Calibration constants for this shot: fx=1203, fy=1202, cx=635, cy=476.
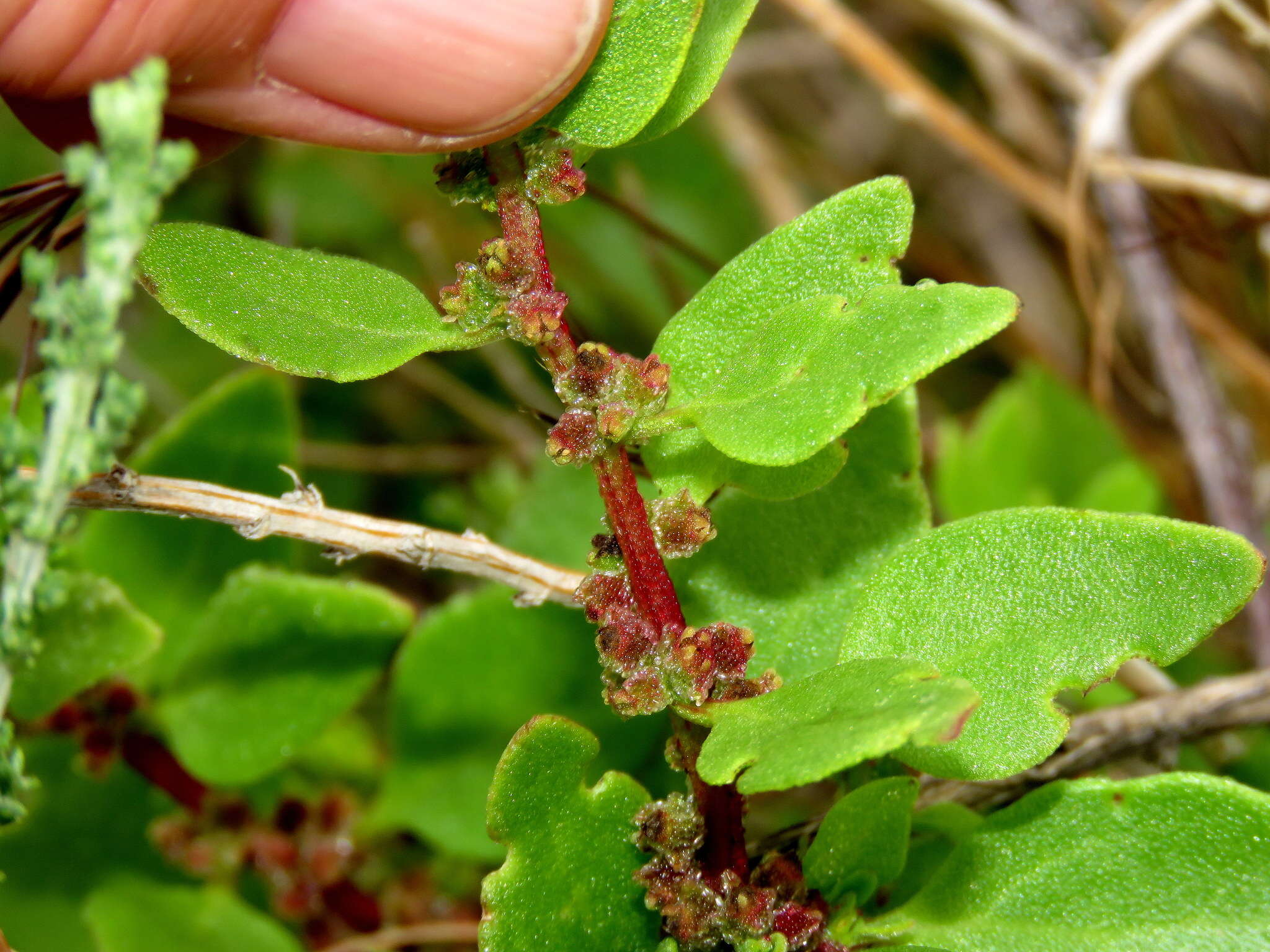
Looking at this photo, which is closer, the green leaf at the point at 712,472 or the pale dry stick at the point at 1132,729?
the green leaf at the point at 712,472

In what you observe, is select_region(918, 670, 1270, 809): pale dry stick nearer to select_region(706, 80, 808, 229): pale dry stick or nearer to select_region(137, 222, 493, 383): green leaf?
select_region(137, 222, 493, 383): green leaf

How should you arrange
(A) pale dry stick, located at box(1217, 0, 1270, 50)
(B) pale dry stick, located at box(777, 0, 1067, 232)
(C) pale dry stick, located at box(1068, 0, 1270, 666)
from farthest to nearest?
(B) pale dry stick, located at box(777, 0, 1067, 232), (C) pale dry stick, located at box(1068, 0, 1270, 666), (A) pale dry stick, located at box(1217, 0, 1270, 50)

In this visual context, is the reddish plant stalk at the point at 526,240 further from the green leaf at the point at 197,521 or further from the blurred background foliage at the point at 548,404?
the green leaf at the point at 197,521

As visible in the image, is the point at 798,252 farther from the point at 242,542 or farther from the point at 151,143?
the point at 242,542

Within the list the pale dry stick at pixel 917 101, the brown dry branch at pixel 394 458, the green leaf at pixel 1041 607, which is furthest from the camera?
the brown dry branch at pixel 394 458

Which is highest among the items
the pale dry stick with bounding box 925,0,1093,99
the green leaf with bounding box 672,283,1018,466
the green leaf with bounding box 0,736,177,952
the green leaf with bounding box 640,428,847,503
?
the pale dry stick with bounding box 925,0,1093,99

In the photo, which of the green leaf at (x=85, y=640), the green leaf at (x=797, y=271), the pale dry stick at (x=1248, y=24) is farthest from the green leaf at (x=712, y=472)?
the pale dry stick at (x=1248, y=24)

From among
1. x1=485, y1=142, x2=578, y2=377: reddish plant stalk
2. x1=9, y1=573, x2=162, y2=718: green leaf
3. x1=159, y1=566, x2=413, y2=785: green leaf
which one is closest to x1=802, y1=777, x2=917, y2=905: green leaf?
x1=485, y1=142, x2=578, y2=377: reddish plant stalk

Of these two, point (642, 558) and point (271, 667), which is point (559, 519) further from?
point (642, 558)
